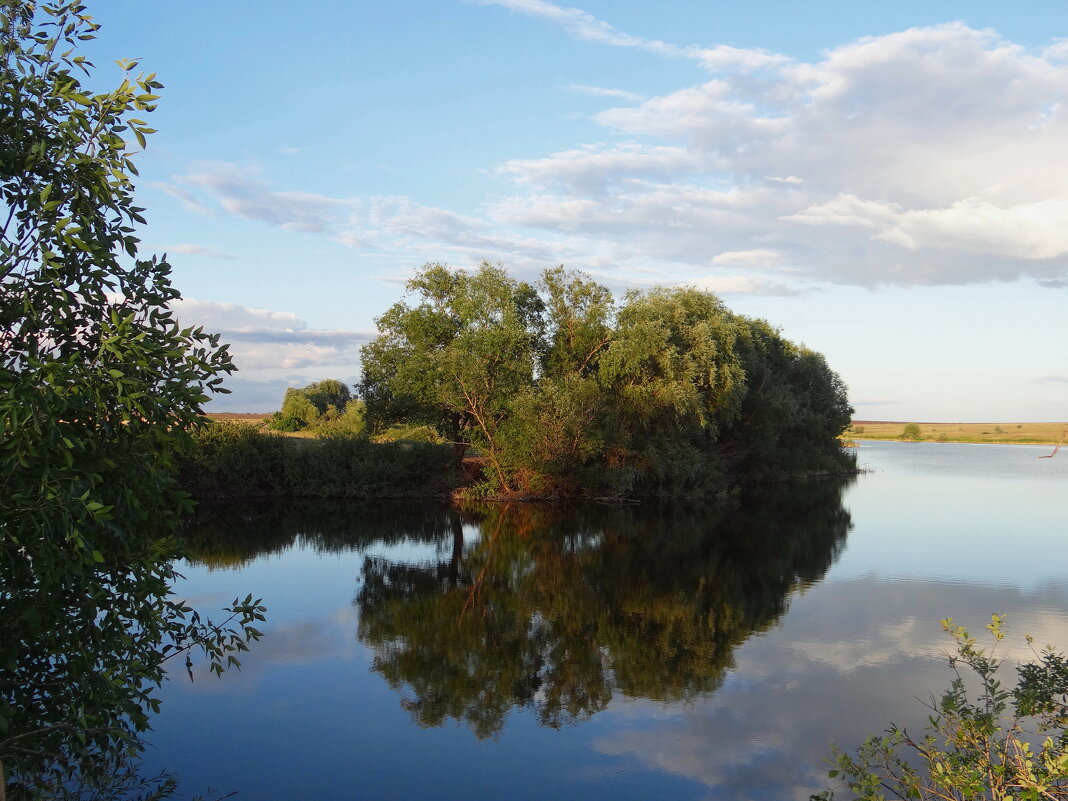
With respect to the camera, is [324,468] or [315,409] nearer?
[324,468]

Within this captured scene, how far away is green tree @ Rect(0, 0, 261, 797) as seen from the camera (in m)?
4.36

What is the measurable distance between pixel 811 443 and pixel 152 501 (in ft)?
149

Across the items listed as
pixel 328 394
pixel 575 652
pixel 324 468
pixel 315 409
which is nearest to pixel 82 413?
pixel 575 652

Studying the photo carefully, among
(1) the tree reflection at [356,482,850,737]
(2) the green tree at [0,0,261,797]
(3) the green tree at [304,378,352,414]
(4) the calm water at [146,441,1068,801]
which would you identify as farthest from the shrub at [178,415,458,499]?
(3) the green tree at [304,378,352,414]

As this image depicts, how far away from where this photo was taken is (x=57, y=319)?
16.0 feet

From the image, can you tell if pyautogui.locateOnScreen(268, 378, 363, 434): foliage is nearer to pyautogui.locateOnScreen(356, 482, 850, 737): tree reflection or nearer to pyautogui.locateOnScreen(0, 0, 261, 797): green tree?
pyautogui.locateOnScreen(356, 482, 850, 737): tree reflection

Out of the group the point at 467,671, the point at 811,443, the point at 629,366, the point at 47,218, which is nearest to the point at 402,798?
the point at 467,671

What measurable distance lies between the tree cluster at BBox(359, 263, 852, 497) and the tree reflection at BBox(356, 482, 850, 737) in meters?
5.27

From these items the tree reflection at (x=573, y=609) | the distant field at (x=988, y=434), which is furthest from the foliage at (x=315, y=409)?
the distant field at (x=988, y=434)

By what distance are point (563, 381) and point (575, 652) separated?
64.8ft

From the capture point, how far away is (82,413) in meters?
4.58

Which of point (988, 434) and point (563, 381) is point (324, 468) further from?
point (988, 434)

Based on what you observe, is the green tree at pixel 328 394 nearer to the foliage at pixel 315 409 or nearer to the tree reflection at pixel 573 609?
the foliage at pixel 315 409

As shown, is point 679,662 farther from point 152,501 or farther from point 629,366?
point 629,366
